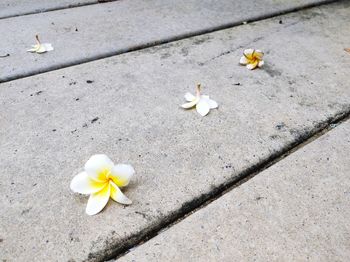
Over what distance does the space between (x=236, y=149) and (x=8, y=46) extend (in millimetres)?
1548

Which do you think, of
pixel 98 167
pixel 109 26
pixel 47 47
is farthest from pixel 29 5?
pixel 98 167

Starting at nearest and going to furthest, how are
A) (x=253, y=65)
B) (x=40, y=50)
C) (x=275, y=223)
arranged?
(x=275, y=223), (x=253, y=65), (x=40, y=50)

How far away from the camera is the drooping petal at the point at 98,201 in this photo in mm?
1050

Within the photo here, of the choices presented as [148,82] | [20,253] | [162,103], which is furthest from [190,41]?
[20,253]

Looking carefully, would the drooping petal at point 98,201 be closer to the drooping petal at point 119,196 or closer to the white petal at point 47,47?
the drooping petal at point 119,196

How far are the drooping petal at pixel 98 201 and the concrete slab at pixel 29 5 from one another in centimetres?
198

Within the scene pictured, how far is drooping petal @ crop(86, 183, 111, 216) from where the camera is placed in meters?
1.05

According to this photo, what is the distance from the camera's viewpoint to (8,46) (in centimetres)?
204

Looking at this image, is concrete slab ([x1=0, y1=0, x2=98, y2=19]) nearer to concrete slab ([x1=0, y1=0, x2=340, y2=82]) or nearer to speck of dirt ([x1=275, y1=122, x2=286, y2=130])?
concrete slab ([x1=0, y1=0, x2=340, y2=82])

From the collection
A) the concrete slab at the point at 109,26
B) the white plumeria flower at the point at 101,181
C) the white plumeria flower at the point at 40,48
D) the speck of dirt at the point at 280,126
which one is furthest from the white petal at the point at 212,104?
the white plumeria flower at the point at 40,48

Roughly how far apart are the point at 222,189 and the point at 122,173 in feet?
1.11

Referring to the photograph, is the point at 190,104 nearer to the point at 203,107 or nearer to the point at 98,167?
the point at 203,107

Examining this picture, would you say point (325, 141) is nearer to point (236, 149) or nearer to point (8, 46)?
point (236, 149)

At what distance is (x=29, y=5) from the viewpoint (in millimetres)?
2684
